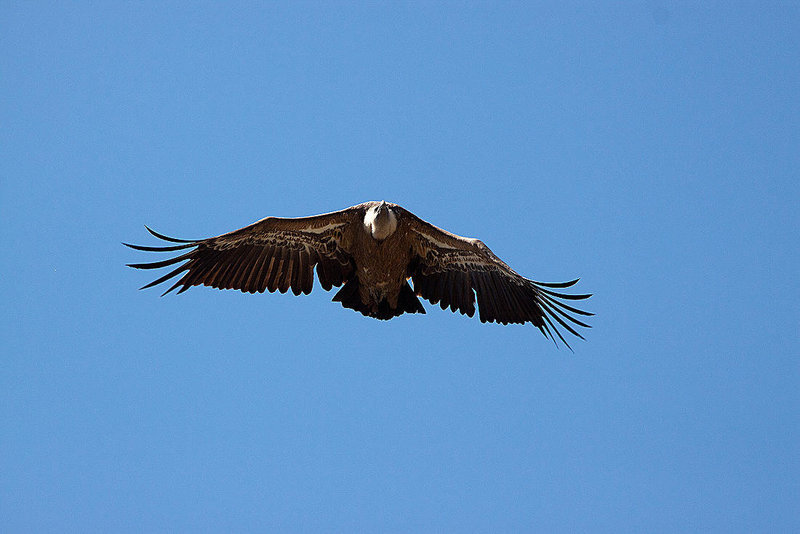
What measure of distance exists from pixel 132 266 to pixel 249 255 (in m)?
1.64

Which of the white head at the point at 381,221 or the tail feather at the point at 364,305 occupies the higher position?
the white head at the point at 381,221

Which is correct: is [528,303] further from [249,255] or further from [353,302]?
[249,255]

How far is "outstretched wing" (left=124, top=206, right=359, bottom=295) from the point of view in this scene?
35.8ft

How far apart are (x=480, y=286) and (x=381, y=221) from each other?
87.4 inches

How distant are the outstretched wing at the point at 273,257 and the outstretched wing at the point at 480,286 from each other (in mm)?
1206

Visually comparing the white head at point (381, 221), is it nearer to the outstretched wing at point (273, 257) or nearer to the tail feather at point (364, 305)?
the outstretched wing at point (273, 257)

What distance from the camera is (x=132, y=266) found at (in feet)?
33.7

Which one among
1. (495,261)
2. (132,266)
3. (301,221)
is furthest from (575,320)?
(132,266)

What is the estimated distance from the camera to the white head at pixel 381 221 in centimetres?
1044

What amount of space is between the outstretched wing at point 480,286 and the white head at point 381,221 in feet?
3.01

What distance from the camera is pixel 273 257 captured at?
11.2 metres

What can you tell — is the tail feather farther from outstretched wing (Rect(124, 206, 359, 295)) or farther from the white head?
the white head

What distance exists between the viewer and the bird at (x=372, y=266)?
10891 millimetres

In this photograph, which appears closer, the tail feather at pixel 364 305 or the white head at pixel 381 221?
the white head at pixel 381 221
